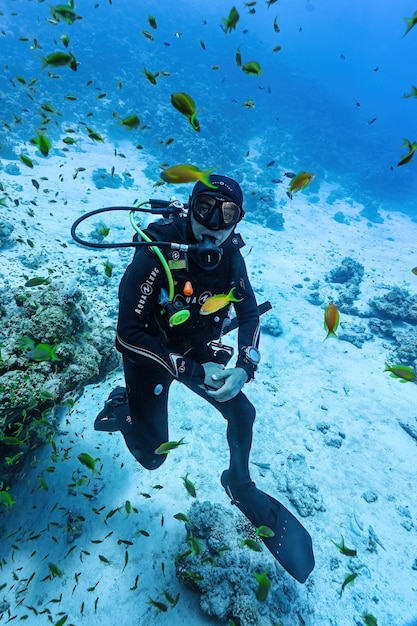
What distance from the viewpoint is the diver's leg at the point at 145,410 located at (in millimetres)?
3480

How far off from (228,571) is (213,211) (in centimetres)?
392

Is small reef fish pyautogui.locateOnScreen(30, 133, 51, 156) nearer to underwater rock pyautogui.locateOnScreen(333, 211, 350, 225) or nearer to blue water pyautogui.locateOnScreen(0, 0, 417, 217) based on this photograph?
blue water pyautogui.locateOnScreen(0, 0, 417, 217)

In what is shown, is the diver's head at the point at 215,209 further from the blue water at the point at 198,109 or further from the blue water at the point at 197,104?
the blue water at the point at 197,104

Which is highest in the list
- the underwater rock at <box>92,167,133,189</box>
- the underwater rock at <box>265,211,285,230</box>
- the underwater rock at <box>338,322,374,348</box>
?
the underwater rock at <box>92,167,133,189</box>

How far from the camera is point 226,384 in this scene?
116 inches

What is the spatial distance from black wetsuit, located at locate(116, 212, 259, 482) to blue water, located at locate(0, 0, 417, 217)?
1329cm

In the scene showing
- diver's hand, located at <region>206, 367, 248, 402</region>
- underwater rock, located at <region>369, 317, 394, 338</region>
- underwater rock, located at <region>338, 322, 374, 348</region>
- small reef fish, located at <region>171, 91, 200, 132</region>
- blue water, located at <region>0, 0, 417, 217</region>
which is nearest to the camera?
small reef fish, located at <region>171, 91, 200, 132</region>

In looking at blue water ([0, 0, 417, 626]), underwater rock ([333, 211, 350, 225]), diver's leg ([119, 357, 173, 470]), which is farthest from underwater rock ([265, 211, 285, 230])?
diver's leg ([119, 357, 173, 470])

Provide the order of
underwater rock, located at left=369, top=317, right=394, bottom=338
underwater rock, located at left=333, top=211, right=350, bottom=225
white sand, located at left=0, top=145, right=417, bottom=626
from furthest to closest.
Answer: underwater rock, located at left=333, top=211, right=350, bottom=225, underwater rock, located at left=369, top=317, right=394, bottom=338, white sand, located at left=0, top=145, right=417, bottom=626

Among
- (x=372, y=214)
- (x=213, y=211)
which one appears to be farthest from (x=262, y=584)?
(x=372, y=214)

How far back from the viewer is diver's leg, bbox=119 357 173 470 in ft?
11.4

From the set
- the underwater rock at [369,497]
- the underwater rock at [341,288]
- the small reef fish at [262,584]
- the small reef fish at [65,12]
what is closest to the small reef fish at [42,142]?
the small reef fish at [65,12]

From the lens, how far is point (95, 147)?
65.5 ft

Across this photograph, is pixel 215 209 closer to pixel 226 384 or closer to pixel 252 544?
pixel 226 384
